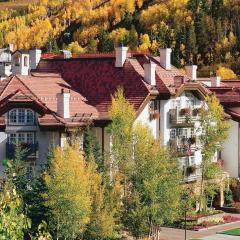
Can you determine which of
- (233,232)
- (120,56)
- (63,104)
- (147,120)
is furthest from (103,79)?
(233,232)

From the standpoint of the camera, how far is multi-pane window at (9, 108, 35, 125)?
4606 cm

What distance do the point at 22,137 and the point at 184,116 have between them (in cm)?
1379

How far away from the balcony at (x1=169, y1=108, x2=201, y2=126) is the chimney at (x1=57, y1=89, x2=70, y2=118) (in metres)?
9.98

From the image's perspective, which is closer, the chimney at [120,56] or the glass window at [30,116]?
the glass window at [30,116]

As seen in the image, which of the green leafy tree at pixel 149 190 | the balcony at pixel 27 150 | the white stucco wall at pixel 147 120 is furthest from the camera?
the white stucco wall at pixel 147 120

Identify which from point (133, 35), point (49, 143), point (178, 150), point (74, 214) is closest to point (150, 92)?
point (178, 150)

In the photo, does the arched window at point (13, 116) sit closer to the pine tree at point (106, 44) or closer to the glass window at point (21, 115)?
the glass window at point (21, 115)

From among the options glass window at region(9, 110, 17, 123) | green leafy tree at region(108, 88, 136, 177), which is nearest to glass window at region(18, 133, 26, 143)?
glass window at region(9, 110, 17, 123)

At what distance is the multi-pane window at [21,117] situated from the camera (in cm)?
4606

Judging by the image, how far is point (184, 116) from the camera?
179 ft

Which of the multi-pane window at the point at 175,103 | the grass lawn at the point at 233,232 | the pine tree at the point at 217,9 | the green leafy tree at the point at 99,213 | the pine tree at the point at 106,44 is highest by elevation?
the pine tree at the point at 217,9

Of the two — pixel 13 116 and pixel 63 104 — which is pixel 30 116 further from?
pixel 63 104

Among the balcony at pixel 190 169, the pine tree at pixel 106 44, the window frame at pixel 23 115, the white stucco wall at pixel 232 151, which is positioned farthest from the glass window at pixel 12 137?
the pine tree at pixel 106 44

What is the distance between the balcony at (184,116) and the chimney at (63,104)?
9.98 m
